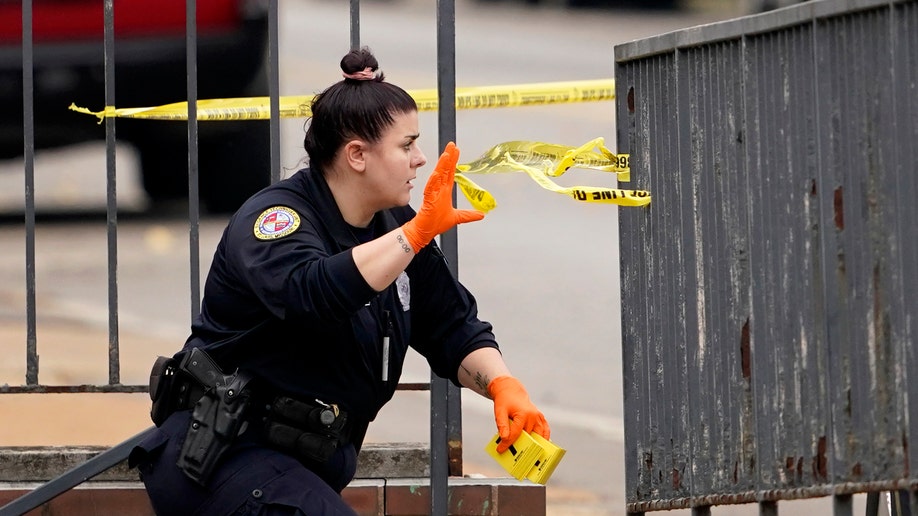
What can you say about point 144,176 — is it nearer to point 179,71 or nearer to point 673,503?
point 179,71

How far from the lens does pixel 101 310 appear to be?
8430 millimetres

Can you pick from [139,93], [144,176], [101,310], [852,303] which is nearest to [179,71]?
[139,93]

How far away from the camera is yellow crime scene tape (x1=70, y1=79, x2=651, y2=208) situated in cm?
362

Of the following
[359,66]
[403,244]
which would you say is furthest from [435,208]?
[359,66]

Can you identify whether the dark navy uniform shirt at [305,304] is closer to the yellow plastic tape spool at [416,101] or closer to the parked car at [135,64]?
the yellow plastic tape spool at [416,101]

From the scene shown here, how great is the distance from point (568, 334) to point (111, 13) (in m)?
4.21

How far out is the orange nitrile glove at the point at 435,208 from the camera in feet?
10.5

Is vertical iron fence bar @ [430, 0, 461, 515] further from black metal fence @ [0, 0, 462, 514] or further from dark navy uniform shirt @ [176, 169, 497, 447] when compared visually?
dark navy uniform shirt @ [176, 169, 497, 447]

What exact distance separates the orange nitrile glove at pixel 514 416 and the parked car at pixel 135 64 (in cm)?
544

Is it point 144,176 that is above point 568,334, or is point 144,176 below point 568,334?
above

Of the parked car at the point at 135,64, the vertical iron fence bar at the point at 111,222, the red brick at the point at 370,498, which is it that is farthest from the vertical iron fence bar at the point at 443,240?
the parked car at the point at 135,64

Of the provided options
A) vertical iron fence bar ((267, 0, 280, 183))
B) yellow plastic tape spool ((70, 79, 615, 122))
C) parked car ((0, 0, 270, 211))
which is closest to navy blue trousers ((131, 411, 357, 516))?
vertical iron fence bar ((267, 0, 280, 183))

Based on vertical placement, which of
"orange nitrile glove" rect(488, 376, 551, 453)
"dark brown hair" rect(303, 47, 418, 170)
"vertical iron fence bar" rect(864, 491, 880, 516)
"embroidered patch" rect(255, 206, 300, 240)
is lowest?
"vertical iron fence bar" rect(864, 491, 880, 516)

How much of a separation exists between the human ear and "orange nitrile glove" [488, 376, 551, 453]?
579 millimetres
